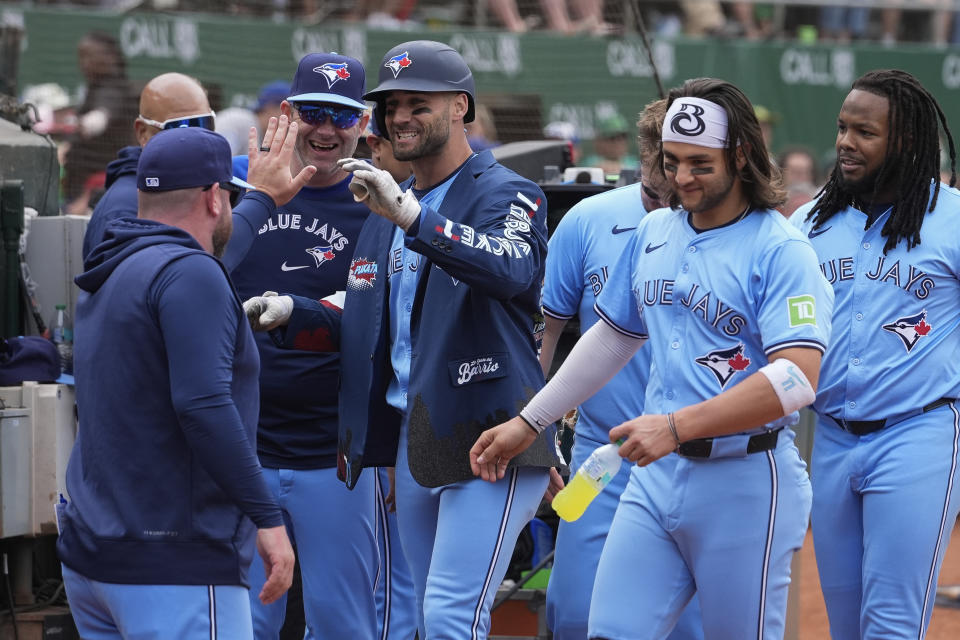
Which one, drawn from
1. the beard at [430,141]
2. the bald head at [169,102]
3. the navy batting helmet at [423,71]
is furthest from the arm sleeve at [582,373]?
the bald head at [169,102]

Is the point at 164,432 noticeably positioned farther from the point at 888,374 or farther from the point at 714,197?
the point at 888,374

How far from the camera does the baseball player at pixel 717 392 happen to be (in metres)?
3.66

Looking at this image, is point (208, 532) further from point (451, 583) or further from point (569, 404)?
point (569, 404)

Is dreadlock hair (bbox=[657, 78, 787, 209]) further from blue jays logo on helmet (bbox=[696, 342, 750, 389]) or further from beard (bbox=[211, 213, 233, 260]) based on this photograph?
beard (bbox=[211, 213, 233, 260])

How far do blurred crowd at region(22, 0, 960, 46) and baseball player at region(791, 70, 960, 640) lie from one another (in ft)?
26.3

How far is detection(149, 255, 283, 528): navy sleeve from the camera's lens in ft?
10.5

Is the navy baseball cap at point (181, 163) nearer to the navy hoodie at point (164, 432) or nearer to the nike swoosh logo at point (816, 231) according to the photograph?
the navy hoodie at point (164, 432)

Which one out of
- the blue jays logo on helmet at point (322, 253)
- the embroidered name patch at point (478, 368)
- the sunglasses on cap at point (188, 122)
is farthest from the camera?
the sunglasses on cap at point (188, 122)

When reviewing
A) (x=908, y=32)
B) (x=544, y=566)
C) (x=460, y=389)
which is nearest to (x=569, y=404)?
(x=460, y=389)

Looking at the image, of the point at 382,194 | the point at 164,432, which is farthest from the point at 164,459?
the point at 382,194

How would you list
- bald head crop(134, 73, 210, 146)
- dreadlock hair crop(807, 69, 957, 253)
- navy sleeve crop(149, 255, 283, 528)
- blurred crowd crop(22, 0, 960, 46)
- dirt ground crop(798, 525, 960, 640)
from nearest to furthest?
navy sleeve crop(149, 255, 283, 528) → dreadlock hair crop(807, 69, 957, 253) → bald head crop(134, 73, 210, 146) → dirt ground crop(798, 525, 960, 640) → blurred crowd crop(22, 0, 960, 46)

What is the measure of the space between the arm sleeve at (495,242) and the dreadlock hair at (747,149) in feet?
1.96

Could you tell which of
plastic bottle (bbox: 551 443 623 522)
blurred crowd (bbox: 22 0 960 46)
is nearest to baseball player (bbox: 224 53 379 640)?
plastic bottle (bbox: 551 443 623 522)

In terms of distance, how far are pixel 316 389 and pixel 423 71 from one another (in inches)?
52.0
